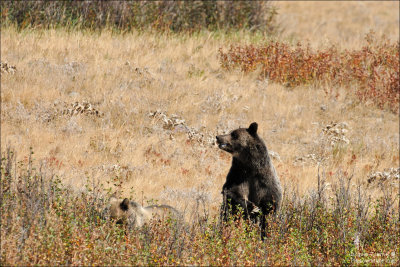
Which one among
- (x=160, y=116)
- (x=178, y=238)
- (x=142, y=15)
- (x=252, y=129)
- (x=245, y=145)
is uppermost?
(x=252, y=129)

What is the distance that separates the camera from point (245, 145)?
7.45 meters

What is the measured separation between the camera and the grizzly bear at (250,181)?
7.21 meters

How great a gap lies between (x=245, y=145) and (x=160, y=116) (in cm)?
539

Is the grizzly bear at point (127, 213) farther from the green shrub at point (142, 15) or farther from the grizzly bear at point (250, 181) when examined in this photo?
the green shrub at point (142, 15)

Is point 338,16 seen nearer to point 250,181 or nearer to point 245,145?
point 245,145

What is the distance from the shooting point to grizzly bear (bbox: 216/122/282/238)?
7.21 metres

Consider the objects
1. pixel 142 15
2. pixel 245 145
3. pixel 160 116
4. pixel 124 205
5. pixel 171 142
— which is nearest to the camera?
pixel 124 205

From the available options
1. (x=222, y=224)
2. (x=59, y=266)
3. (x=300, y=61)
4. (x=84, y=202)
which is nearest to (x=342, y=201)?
(x=222, y=224)

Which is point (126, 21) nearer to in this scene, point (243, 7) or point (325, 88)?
point (243, 7)

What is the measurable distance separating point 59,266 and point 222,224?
1992mm

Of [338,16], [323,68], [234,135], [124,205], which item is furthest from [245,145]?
[338,16]

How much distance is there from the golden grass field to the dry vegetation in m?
0.03

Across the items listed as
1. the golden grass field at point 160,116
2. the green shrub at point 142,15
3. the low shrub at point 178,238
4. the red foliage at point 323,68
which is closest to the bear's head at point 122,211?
the low shrub at point 178,238

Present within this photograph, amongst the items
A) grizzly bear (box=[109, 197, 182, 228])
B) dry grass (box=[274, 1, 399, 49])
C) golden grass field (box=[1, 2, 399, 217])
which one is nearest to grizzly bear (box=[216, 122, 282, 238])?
grizzly bear (box=[109, 197, 182, 228])
